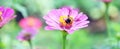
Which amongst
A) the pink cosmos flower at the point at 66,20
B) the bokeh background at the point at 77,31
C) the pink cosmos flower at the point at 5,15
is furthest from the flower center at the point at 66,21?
the bokeh background at the point at 77,31

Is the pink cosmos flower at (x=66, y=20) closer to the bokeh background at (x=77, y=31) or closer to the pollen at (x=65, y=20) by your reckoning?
the pollen at (x=65, y=20)

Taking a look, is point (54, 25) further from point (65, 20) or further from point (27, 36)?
point (27, 36)

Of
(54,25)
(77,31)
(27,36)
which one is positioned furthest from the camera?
(77,31)

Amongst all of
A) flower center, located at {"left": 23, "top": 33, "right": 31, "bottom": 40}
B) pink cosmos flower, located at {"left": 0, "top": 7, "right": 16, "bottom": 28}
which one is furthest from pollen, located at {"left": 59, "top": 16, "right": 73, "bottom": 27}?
flower center, located at {"left": 23, "top": 33, "right": 31, "bottom": 40}

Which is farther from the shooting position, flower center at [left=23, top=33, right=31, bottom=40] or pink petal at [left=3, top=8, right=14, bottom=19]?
flower center at [left=23, top=33, right=31, bottom=40]

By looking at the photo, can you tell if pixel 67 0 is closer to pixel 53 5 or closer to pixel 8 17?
pixel 53 5

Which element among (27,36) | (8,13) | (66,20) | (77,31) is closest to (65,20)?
(66,20)

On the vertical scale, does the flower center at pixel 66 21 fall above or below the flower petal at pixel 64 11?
below

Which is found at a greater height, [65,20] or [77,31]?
[77,31]

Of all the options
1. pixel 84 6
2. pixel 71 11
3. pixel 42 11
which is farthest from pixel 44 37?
pixel 71 11

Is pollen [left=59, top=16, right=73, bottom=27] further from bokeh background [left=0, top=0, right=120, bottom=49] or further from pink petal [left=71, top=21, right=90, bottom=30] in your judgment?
bokeh background [left=0, top=0, right=120, bottom=49]
